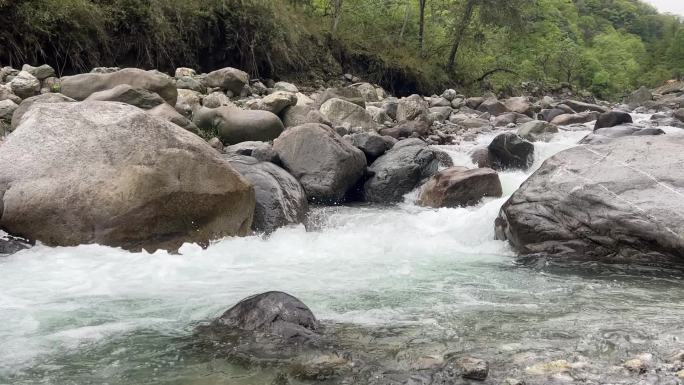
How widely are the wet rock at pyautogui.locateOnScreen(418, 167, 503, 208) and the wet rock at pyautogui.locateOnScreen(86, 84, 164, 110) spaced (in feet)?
14.9

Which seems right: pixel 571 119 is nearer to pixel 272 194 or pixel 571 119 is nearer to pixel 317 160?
pixel 317 160

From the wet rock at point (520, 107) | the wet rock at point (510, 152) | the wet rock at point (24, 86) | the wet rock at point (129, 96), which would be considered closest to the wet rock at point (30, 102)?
the wet rock at point (129, 96)

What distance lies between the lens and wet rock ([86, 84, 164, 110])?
9469 millimetres

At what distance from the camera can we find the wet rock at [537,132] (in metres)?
14.0

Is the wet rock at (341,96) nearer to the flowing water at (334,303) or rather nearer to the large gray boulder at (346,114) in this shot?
the large gray boulder at (346,114)

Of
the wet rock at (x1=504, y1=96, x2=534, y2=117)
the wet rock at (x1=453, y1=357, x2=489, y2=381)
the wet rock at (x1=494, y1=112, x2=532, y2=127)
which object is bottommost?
the wet rock at (x1=504, y1=96, x2=534, y2=117)

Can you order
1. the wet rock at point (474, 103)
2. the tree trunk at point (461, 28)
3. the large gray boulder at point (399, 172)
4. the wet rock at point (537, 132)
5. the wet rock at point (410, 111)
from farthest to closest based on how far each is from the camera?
the tree trunk at point (461, 28), the wet rock at point (474, 103), the wet rock at point (410, 111), the wet rock at point (537, 132), the large gray boulder at point (399, 172)

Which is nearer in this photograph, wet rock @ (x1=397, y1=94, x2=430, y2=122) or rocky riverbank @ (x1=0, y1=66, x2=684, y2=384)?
rocky riverbank @ (x1=0, y1=66, x2=684, y2=384)

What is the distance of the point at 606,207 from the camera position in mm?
6648

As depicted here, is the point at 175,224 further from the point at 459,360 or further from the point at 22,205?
the point at 459,360

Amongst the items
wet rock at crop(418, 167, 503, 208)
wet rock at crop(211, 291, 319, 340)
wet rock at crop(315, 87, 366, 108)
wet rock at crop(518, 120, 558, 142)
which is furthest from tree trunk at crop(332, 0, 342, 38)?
wet rock at crop(211, 291, 319, 340)

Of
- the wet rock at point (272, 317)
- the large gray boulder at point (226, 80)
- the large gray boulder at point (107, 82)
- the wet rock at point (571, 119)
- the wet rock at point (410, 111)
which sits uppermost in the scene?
the wet rock at point (272, 317)

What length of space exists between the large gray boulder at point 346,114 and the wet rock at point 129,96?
4.55 metres

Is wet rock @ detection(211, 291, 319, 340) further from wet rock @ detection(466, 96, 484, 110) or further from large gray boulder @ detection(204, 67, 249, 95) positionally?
wet rock @ detection(466, 96, 484, 110)
